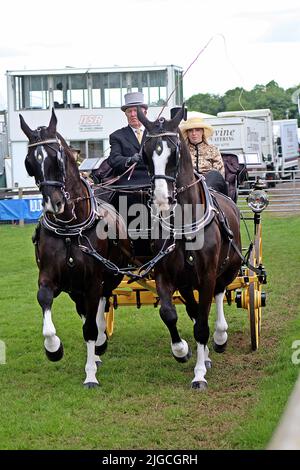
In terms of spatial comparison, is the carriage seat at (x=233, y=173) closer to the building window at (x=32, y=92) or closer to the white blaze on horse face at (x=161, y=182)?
the white blaze on horse face at (x=161, y=182)

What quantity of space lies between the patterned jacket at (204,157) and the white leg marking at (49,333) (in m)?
2.65

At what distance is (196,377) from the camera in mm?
7035

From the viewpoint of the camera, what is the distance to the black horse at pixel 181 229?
6.54m

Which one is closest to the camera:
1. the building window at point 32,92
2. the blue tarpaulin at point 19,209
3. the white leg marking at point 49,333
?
the white leg marking at point 49,333

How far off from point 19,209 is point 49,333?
772 inches

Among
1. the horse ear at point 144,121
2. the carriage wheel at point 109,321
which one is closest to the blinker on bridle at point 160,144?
the horse ear at point 144,121

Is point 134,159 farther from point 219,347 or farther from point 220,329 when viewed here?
point 219,347

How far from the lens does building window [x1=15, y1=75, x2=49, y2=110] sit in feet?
110

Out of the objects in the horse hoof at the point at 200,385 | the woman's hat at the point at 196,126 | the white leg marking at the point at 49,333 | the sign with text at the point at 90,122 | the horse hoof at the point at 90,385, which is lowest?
the horse hoof at the point at 90,385

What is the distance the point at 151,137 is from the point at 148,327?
395 centimetres

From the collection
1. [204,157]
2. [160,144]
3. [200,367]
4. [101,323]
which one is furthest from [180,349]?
[204,157]

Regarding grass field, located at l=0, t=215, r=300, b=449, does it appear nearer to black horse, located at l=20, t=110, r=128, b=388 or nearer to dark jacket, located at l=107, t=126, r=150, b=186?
black horse, located at l=20, t=110, r=128, b=388

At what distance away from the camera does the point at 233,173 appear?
926cm
